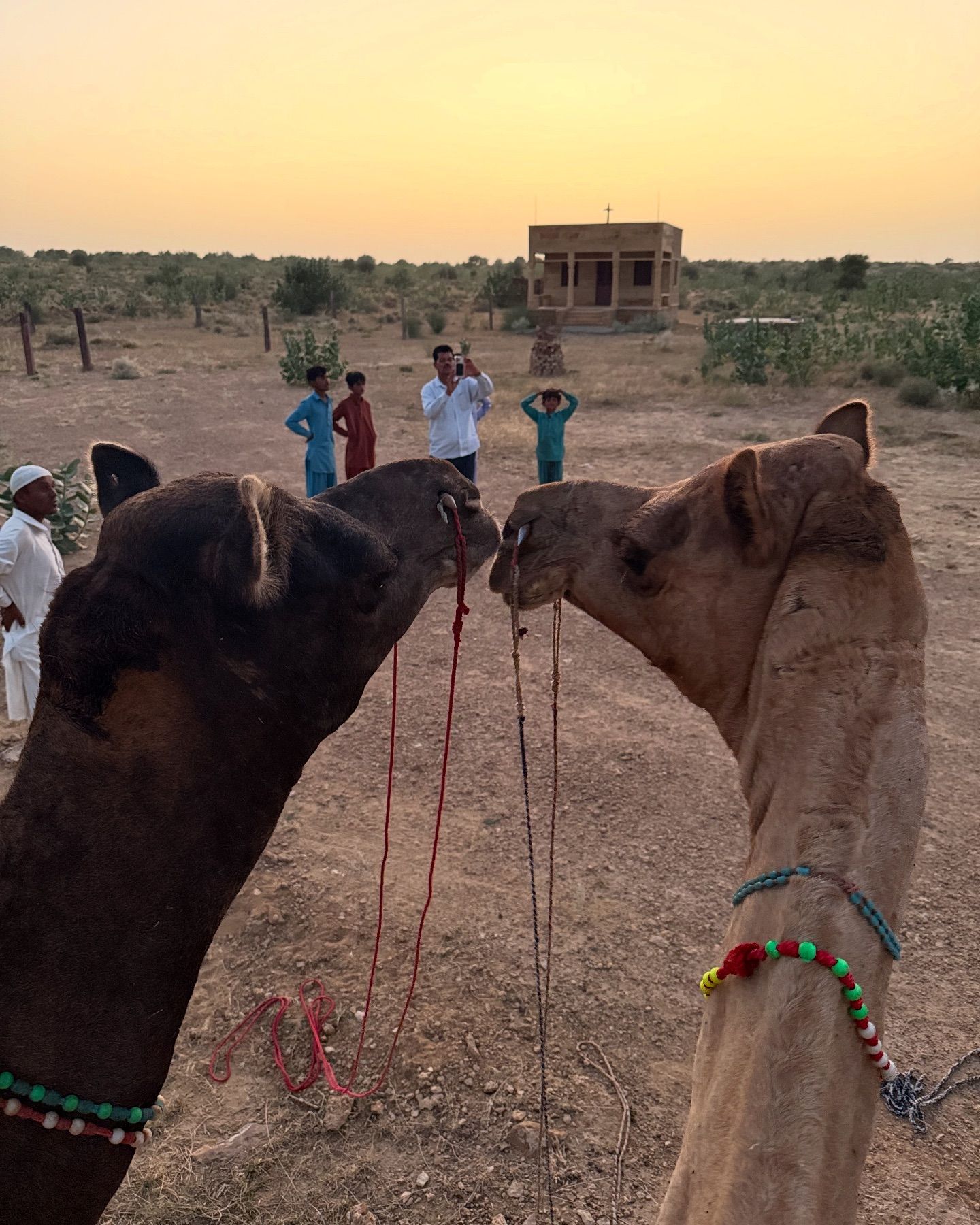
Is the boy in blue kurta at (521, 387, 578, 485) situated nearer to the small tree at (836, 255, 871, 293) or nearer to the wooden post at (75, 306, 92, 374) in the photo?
the wooden post at (75, 306, 92, 374)

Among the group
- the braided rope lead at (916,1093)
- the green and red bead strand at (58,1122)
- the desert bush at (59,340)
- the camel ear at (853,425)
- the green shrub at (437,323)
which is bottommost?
the braided rope lead at (916,1093)

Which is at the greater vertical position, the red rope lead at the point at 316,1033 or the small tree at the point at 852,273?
the small tree at the point at 852,273

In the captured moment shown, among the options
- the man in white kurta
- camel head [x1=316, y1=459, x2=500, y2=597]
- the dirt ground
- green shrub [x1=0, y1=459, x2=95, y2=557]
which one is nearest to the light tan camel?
camel head [x1=316, y1=459, x2=500, y2=597]

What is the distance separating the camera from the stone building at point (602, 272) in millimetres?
41312

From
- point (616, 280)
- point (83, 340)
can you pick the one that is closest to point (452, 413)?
point (83, 340)

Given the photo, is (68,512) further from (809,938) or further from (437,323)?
(437,323)

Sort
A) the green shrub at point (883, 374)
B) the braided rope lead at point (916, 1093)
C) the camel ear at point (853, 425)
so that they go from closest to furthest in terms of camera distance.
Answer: the camel ear at point (853, 425)
the braided rope lead at point (916, 1093)
the green shrub at point (883, 374)

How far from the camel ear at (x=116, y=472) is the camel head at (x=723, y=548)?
1184 mm

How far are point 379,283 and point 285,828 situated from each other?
6766 cm

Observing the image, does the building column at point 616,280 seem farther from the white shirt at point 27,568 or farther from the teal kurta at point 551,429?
the white shirt at point 27,568

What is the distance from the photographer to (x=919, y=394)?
20.2 m

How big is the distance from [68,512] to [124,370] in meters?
18.2

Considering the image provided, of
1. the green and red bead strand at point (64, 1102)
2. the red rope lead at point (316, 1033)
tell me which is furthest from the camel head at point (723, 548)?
the green and red bead strand at point (64, 1102)

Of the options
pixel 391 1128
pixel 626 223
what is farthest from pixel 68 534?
pixel 626 223
